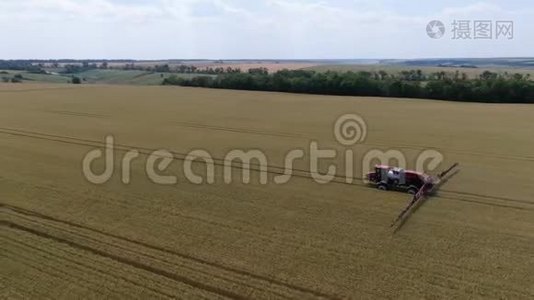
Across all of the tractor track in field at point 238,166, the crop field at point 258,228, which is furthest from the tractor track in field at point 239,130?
the tractor track in field at point 238,166

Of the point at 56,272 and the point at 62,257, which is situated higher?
the point at 62,257

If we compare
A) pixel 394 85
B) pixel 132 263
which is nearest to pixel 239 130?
pixel 132 263

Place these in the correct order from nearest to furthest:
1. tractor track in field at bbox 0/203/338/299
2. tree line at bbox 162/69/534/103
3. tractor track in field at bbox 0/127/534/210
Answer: tractor track in field at bbox 0/203/338/299, tractor track in field at bbox 0/127/534/210, tree line at bbox 162/69/534/103

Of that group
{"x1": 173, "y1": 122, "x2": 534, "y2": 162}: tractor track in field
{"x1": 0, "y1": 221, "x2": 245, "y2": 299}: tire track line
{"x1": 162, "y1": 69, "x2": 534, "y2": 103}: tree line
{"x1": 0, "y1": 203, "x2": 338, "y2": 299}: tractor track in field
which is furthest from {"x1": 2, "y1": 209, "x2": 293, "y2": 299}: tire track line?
{"x1": 162, "y1": 69, "x2": 534, "y2": 103}: tree line

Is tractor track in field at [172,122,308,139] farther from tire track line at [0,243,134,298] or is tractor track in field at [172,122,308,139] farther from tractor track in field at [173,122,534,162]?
tire track line at [0,243,134,298]

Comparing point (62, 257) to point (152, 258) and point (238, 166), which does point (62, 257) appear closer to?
point (152, 258)

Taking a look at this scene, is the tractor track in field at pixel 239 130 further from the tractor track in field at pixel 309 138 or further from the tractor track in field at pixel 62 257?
the tractor track in field at pixel 62 257
